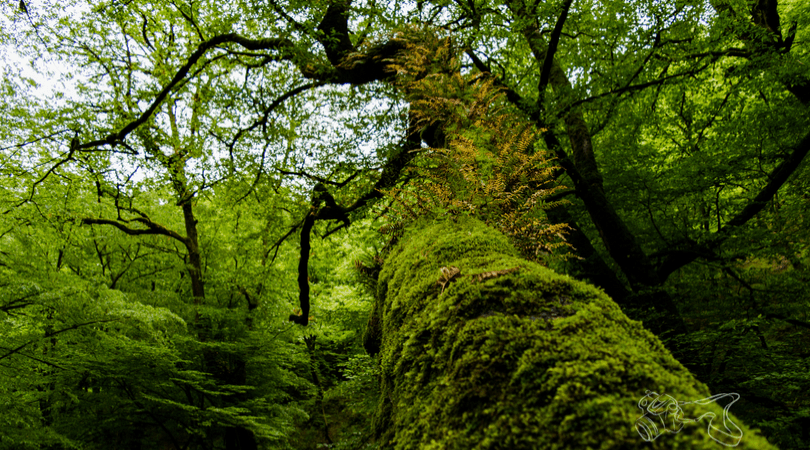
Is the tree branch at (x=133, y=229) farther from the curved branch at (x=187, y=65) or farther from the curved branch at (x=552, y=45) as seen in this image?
the curved branch at (x=552, y=45)

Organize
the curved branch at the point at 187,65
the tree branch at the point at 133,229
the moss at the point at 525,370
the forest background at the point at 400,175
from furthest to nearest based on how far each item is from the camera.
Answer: the tree branch at the point at 133,229
the curved branch at the point at 187,65
the forest background at the point at 400,175
the moss at the point at 525,370

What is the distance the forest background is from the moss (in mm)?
1247

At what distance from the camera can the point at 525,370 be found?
90cm

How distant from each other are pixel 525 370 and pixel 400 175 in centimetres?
540

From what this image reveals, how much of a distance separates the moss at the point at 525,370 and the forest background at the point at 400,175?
1247mm

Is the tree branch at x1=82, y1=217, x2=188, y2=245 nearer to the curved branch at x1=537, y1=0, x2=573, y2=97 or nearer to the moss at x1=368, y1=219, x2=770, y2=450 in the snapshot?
the curved branch at x1=537, y1=0, x2=573, y2=97

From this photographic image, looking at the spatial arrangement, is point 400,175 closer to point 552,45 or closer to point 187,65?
point 552,45

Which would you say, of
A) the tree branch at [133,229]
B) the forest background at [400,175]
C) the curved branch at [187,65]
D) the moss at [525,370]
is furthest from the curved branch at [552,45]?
the tree branch at [133,229]

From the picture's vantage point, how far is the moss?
2.38ft

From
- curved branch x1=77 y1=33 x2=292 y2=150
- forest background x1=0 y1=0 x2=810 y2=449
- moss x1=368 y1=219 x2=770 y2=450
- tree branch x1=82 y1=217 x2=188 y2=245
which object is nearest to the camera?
moss x1=368 y1=219 x2=770 y2=450

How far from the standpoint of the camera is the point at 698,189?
18.3ft

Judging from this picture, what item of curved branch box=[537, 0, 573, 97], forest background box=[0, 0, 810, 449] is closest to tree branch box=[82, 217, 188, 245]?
forest background box=[0, 0, 810, 449]

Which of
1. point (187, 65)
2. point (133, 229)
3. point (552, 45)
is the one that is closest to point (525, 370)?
point (552, 45)

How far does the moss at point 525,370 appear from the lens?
727 millimetres
